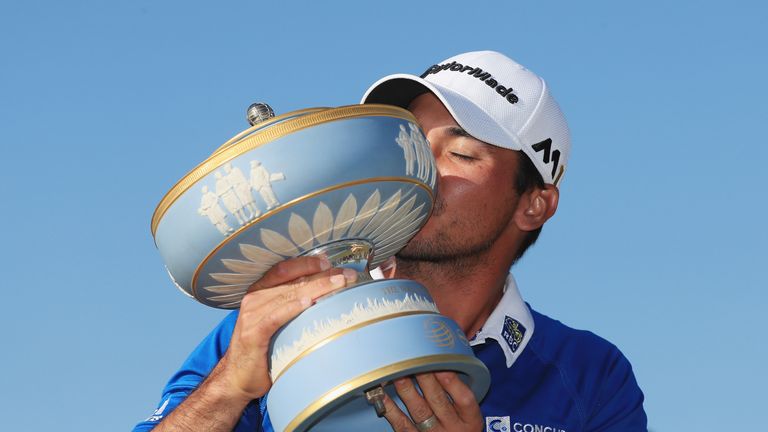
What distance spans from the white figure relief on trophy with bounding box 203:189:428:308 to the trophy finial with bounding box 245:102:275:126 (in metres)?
0.43

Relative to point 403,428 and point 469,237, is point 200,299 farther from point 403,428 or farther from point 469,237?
Result: point 469,237

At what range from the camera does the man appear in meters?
5.79

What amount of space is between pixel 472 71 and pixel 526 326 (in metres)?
1.49

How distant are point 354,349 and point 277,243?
1.61 ft

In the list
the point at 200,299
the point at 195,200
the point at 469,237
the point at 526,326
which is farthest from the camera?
the point at 526,326

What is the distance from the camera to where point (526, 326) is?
645 cm

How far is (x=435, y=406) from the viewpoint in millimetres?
4641

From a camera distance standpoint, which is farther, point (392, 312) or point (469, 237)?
point (469, 237)

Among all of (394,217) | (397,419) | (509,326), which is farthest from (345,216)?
(509,326)

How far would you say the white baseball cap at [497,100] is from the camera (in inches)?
231

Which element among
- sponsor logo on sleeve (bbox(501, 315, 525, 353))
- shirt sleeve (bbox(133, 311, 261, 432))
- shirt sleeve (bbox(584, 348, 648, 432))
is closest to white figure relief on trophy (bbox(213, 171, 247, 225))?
shirt sleeve (bbox(133, 311, 261, 432))

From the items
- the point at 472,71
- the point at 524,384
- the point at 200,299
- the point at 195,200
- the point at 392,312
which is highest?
the point at 472,71

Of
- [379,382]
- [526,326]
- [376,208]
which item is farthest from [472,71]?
[379,382]

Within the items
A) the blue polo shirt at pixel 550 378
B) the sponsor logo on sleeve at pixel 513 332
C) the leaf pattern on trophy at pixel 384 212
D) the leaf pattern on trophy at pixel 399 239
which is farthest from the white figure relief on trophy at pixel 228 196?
the sponsor logo on sleeve at pixel 513 332
